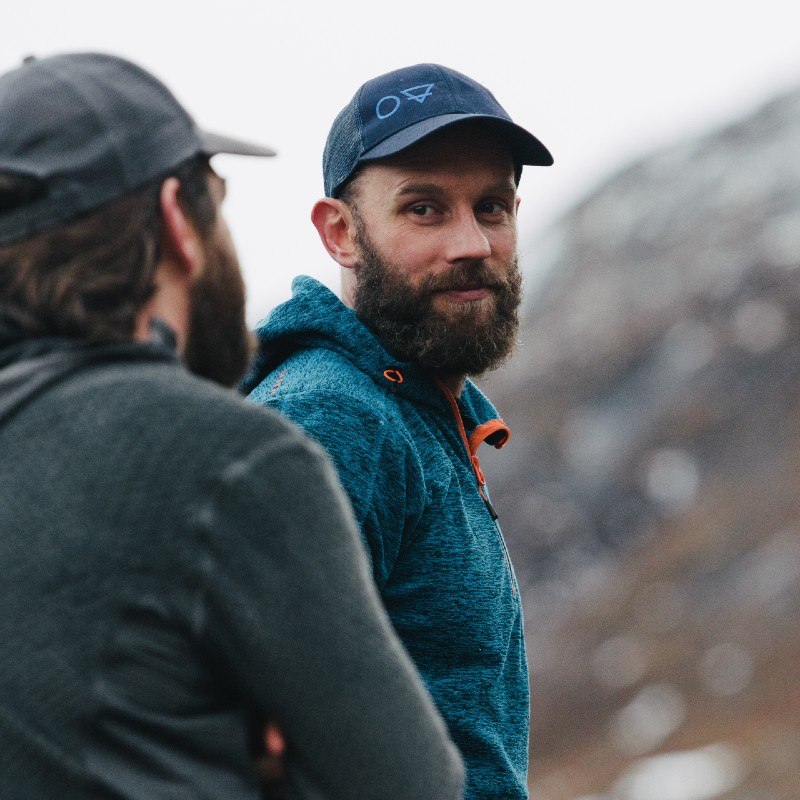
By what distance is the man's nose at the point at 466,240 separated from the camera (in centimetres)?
363

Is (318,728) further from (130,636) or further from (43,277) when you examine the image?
(43,277)

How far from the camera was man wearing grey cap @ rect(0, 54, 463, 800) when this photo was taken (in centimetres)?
182

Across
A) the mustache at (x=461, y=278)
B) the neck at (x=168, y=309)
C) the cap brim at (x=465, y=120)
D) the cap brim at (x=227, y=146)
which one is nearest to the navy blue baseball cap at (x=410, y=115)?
the cap brim at (x=465, y=120)

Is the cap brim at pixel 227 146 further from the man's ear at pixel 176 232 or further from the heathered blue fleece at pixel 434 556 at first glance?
the heathered blue fleece at pixel 434 556

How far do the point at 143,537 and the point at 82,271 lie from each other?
0.47 m

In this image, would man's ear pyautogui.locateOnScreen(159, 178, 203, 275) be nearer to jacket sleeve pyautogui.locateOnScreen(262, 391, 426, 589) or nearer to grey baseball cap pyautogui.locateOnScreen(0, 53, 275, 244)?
grey baseball cap pyautogui.locateOnScreen(0, 53, 275, 244)

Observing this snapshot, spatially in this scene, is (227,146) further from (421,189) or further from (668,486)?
(668,486)

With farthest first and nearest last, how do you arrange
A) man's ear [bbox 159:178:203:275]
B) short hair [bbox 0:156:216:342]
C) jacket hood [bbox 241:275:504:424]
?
1. jacket hood [bbox 241:275:504:424]
2. man's ear [bbox 159:178:203:275]
3. short hair [bbox 0:156:216:342]

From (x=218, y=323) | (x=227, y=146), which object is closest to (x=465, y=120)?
(x=227, y=146)

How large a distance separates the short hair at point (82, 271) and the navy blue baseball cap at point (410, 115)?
1.69m

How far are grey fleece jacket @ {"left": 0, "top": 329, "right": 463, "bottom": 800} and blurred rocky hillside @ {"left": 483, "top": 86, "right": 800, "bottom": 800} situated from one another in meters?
20.6

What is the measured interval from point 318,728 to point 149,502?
461 mm

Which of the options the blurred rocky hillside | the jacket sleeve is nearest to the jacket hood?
the jacket sleeve

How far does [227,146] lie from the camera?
2.28m
